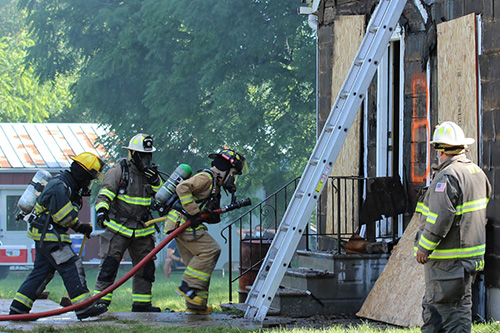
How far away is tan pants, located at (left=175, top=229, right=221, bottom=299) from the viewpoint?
959 cm

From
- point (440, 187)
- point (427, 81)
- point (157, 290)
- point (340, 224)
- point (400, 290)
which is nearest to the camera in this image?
point (440, 187)

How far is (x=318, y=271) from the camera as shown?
33.5ft

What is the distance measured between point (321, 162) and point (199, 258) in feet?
6.14

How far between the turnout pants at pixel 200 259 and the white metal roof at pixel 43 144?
16.5 metres

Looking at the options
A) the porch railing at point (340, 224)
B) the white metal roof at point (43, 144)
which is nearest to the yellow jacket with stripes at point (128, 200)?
the porch railing at point (340, 224)

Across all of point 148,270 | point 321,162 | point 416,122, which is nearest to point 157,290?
point 148,270

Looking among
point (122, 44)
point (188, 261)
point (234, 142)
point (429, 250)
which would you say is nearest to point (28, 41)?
point (122, 44)

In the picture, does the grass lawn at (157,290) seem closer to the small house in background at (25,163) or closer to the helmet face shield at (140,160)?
the small house in background at (25,163)

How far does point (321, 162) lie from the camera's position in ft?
29.7

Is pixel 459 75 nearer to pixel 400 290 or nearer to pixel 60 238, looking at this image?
pixel 400 290

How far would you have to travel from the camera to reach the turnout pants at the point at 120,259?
982cm

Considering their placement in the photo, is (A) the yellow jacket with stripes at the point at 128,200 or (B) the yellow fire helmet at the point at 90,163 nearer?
(B) the yellow fire helmet at the point at 90,163

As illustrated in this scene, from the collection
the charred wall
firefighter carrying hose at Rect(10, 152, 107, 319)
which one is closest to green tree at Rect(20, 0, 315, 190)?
the charred wall

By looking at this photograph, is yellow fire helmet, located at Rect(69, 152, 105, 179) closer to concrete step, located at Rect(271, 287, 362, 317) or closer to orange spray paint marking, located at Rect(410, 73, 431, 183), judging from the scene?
concrete step, located at Rect(271, 287, 362, 317)
